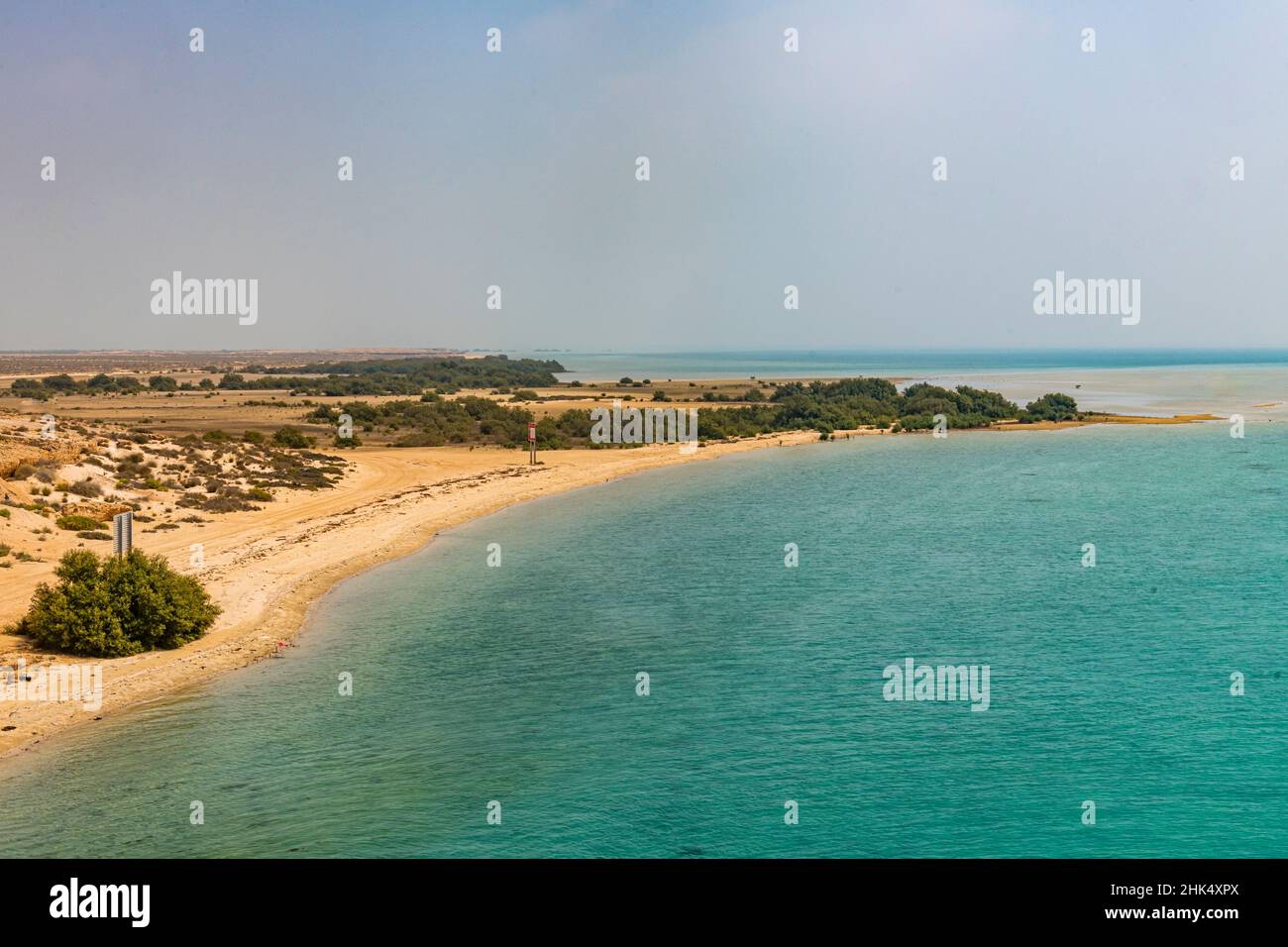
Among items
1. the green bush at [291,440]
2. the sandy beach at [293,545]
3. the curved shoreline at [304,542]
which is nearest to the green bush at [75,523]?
the sandy beach at [293,545]

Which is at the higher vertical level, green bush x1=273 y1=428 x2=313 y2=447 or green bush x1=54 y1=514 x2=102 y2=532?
green bush x1=273 y1=428 x2=313 y2=447

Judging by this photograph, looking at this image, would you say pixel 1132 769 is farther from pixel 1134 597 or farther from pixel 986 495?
pixel 986 495

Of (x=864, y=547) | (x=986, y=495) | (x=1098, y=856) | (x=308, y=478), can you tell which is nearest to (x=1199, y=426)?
(x=986, y=495)

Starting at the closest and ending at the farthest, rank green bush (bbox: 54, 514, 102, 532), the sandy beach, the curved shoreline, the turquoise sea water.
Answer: the turquoise sea water, the curved shoreline, the sandy beach, green bush (bbox: 54, 514, 102, 532)

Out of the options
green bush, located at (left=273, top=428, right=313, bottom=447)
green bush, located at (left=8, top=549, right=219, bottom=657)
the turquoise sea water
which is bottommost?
the turquoise sea water

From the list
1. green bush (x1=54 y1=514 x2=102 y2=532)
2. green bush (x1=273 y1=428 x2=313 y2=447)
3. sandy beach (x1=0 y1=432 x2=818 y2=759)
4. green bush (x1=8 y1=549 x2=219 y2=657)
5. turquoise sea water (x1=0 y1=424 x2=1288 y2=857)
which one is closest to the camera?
turquoise sea water (x1=0 y1=424 x2=1288 y2=857)

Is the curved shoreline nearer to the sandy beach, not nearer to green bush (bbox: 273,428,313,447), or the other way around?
the sandy beach

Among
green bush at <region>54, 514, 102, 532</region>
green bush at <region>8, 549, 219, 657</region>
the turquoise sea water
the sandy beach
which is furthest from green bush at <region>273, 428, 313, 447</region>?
green bush at <region>8, 549, 219, 657</region>

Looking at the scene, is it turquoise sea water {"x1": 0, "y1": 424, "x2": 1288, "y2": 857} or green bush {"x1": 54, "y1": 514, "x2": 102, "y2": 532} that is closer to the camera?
turquoise sea water {"x1": 0, "y1": 424, "x2": 1288, "y2": 857}
